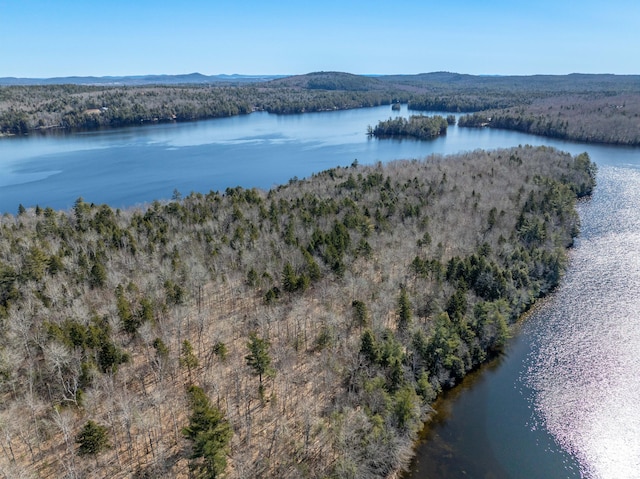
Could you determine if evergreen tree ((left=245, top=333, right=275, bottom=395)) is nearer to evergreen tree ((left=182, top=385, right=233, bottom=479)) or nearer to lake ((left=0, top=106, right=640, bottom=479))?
evergreen tree ((left=182, top=385, right=233, bottom=479))

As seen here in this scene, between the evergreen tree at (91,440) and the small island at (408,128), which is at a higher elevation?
the small island at (408,128)

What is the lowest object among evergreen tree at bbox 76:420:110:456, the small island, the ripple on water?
the ripple on water

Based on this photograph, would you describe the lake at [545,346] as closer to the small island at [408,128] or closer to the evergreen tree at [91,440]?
the evergreen tree at [91,440]

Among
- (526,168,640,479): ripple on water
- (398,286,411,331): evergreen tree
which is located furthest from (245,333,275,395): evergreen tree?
(526,168,640,479): ripple on water

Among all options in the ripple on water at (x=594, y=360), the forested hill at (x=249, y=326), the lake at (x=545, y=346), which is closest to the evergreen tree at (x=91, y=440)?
the forested hill at (x=249, y=326)

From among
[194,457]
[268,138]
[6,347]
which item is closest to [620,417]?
[194,457]

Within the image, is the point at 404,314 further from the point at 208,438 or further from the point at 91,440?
the point at 91,440

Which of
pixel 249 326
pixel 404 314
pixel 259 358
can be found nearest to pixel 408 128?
pixel 404 314
